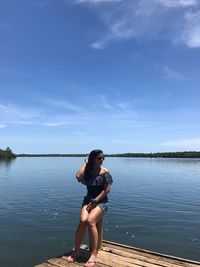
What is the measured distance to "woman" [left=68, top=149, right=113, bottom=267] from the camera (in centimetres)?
915

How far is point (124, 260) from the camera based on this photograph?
29.9 feet

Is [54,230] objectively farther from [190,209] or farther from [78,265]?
[190,209]

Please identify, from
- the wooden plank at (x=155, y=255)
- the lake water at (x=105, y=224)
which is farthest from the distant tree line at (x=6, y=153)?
the wooden plank at (x=155, y=255)

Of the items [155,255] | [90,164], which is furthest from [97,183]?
[155,255]

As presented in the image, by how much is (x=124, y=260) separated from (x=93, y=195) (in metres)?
1.80

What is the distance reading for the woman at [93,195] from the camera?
30.0 feet

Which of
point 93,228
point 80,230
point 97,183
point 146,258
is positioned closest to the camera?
point 93,228

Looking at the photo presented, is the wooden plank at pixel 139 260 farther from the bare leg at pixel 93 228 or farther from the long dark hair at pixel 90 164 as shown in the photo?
the long dark hair at pixel 90 164

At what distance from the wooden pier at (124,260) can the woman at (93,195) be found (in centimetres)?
28

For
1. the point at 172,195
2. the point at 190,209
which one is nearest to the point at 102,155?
the point at 190,209

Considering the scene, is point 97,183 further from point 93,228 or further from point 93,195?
point 93,228

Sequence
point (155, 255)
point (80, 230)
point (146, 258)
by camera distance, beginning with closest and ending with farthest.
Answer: point (80, 230), point (146, 258), point (155, 255)

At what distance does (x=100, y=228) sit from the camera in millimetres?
9742

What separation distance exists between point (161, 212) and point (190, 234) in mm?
5162
